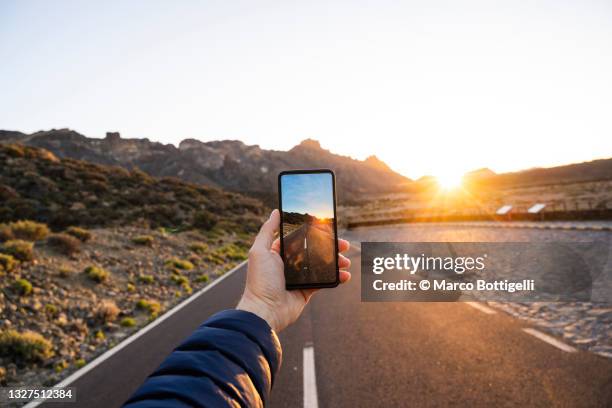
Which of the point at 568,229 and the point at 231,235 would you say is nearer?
the point at 568,229

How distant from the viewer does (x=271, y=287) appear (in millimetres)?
2393

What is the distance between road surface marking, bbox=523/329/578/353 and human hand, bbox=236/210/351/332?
195 inches

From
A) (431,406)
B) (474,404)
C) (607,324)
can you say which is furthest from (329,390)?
(607,324)

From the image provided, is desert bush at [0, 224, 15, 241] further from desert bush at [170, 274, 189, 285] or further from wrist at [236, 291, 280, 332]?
wrist at [236, 291, 280, 332]

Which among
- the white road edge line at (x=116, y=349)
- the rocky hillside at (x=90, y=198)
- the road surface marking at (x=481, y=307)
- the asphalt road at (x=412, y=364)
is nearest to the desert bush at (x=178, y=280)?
the white road edge line at (x=116, y=349)

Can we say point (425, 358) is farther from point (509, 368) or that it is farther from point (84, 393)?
point (84, 393)

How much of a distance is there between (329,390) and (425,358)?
172 cm

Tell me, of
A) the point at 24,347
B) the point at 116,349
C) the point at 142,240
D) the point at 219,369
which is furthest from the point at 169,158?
the point at 219,369

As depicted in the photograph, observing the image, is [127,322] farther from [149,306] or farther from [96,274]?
[96,274]

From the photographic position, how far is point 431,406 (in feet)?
13.6

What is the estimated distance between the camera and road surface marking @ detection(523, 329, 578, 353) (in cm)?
555

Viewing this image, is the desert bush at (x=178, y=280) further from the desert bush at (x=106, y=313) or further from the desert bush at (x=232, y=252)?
the desert bush at (x=232, y=252)

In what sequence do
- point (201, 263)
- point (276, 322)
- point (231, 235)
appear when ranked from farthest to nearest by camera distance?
point (231, 235) < point (201, 263) < point (276, 322)

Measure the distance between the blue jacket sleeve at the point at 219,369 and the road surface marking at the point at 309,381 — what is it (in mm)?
3167
